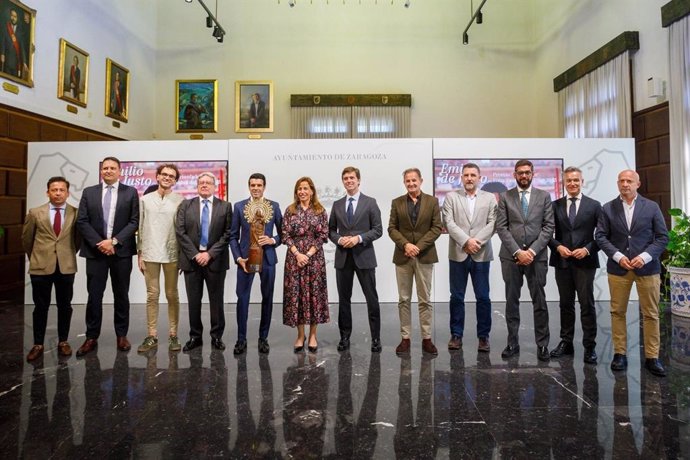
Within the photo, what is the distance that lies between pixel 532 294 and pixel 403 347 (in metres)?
1.23

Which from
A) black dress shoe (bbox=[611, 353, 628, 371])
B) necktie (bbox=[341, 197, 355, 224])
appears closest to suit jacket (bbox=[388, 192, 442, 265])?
necktie (bbox=[341, 197, 355, 224])

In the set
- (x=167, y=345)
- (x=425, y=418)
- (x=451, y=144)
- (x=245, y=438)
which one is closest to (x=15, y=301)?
(x=167, y=345)

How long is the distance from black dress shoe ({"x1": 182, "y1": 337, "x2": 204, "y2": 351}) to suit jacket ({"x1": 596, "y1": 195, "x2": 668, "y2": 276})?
366cm

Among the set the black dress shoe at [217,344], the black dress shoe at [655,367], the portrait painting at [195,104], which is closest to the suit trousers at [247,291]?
the black dress shoe at [217,344]

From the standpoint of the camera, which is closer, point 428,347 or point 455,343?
point 428,347

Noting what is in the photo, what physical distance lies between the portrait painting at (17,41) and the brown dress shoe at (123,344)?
5235mm

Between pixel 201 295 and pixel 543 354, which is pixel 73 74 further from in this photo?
pixel 543 354

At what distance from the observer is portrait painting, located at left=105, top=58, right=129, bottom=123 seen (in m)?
8.87

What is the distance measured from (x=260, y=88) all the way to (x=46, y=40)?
4.86 m

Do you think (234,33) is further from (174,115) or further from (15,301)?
(15,301)

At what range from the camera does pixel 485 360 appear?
3414 mm

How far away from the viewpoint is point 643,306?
10.2 ft

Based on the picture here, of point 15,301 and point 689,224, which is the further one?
point 15,301

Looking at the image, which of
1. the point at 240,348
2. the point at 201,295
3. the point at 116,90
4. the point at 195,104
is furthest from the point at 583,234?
the point at 195,104
